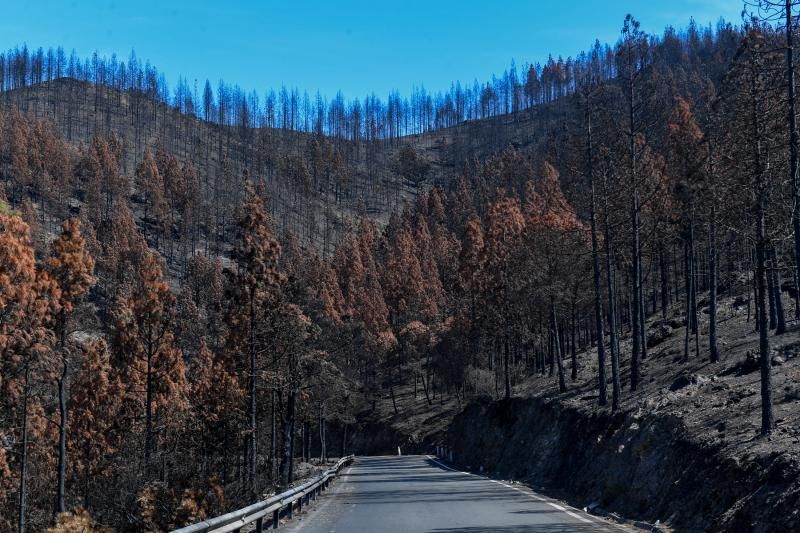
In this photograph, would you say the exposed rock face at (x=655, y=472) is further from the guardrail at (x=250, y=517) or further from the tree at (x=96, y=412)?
the tree at (x=96, y=412)

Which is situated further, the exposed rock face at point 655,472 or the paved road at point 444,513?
the paved road at point 444,513

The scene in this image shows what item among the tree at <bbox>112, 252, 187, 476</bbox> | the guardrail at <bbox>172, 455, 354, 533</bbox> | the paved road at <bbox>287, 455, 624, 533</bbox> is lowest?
the paved road at <bbox>287, 455, 624, 533</bbox>

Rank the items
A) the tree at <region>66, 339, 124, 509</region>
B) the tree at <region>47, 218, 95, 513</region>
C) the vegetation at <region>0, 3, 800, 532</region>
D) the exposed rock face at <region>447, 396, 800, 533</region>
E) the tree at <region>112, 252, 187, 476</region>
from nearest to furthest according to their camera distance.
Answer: the exposed rock face at <region>447, 396, 800, 533</region>, the vegetation at <region>0, 3, 800, 532</region>, the tree at <region>47, 218, 95, 513</region>, the tree at <region>112, 252, 187, 476</region>, the tree at <region>66, 339, 124, 509</region>

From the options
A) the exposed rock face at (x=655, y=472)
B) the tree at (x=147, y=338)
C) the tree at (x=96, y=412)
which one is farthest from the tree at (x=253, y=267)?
the exposed rock face at (x=655, y=472)

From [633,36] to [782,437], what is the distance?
61.6ft

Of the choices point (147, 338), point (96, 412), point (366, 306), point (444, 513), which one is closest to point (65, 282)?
point (147, 338)

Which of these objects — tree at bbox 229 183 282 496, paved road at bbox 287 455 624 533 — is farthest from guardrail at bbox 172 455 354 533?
tree at bbox 229 183 282 496

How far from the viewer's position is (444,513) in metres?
16.8

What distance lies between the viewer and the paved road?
13.9 m

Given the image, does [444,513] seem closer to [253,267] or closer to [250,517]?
[250,517]

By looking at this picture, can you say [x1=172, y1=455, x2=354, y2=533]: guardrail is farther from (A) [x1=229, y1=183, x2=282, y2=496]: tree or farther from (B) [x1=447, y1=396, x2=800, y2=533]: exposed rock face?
A: (A) [x1=229, y1=183, x2=282, y2=496]: tree

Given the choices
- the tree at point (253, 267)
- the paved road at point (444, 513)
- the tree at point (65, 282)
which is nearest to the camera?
the paved road at point (444, 513)

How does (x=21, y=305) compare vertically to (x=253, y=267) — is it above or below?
below

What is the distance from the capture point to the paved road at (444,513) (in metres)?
13.9
